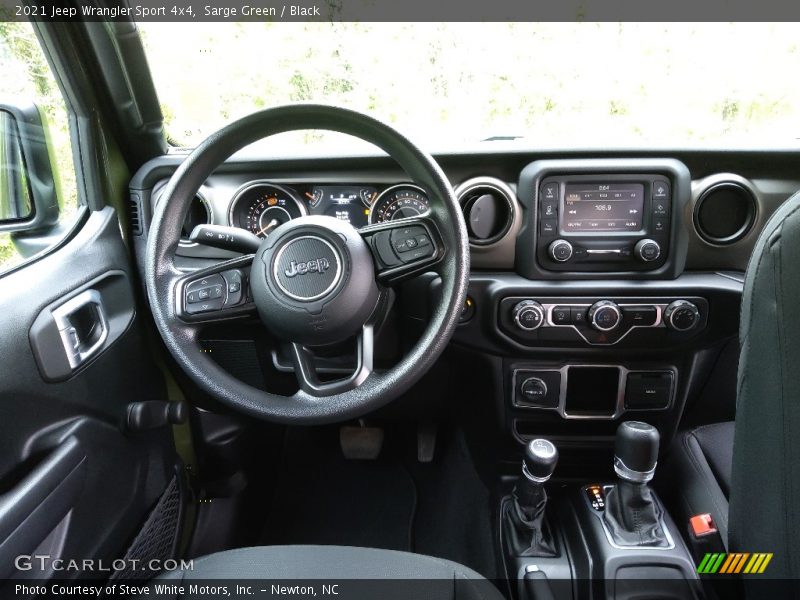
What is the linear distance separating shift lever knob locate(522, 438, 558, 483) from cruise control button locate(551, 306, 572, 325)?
0.32 m

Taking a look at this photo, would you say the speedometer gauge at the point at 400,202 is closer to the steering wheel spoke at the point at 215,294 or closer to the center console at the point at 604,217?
the center console at the point at 604,217

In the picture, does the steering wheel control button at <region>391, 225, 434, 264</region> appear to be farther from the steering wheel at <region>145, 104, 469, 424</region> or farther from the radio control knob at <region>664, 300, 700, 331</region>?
the radio control knob at <region>664, 300, 700, 331</region>

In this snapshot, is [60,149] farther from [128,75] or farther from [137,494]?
[137,494]

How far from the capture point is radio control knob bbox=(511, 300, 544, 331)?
1.49 m

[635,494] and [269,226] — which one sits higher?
[269,226]

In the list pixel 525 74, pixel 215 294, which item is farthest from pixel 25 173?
pixel 525 74

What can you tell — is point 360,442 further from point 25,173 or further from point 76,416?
point 25,173

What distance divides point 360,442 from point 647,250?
135 cm

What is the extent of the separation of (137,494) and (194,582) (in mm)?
482

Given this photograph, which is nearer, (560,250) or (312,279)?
(312,279)

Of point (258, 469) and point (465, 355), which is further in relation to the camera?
point (258, 469)

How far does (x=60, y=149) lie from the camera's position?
1487 mm

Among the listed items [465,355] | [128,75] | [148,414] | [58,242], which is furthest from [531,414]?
[128,75]

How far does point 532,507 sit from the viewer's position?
151 cm
